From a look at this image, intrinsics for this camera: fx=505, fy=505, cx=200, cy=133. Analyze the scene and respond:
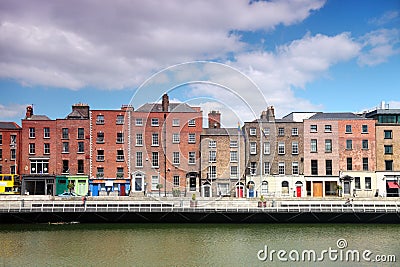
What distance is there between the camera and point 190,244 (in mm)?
28359

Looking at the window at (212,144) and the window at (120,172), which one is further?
the window at (120,172)

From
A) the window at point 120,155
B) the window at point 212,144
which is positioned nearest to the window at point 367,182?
the window at point 212,144

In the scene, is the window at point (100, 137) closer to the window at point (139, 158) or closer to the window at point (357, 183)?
the window at point (139, 158)

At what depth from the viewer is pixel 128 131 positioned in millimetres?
48500

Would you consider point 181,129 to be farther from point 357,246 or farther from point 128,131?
point 357,246

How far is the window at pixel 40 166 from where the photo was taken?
4906 cm

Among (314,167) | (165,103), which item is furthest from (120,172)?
(314,167)

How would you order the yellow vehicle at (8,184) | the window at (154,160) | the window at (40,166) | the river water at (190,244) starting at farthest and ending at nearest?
the window at (40,166), the yellow vehicle at (8,184), the window at (154,160), the river water at (190,244)

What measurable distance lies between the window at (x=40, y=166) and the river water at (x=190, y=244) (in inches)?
593

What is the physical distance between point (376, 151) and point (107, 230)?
29057 mm

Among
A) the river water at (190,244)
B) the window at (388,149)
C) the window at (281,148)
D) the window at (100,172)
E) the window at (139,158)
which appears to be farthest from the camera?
the window at (281,148)

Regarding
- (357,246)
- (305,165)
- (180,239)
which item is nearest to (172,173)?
(305,165)

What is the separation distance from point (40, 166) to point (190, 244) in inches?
1022

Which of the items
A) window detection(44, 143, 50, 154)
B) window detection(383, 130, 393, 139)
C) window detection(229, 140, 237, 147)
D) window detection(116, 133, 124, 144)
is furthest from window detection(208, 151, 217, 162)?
window detection(383, 130, 393, 139)
